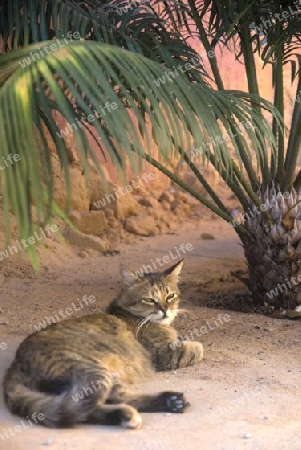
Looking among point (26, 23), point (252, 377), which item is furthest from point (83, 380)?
point (26, 23)

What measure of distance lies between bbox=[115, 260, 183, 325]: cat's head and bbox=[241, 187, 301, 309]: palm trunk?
3.43ft

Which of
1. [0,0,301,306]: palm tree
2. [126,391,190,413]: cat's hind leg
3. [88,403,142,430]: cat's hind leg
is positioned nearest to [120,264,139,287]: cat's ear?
[0,0,301,306]: palm tree

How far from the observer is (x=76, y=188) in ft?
27.7

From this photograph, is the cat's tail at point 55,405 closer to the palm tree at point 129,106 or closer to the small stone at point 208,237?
the palm tree at point 129,106

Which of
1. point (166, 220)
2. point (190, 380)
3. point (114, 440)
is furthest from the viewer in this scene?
point (166, 220)

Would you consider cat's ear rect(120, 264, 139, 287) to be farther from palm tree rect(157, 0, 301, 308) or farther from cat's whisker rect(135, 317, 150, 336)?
palm tree rect(157, 0, 301, 308)

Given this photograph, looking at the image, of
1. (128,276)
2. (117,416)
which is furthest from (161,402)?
(128,276)

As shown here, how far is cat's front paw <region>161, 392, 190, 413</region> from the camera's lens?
12.9ft

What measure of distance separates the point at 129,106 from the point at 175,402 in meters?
1.44

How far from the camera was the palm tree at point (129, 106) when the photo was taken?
10.3 ft

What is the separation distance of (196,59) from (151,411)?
7.99 feet

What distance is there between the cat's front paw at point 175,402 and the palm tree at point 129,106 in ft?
3.47

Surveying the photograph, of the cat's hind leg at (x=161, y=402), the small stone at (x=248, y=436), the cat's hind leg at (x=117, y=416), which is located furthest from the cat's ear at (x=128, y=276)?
the small stone at (x=248, y=436)

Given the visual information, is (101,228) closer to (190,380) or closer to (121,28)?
(121,28)
